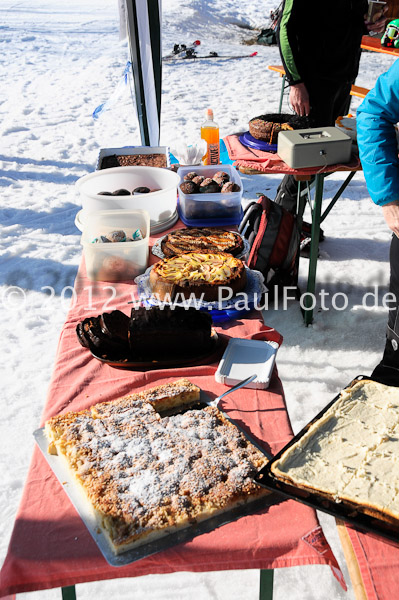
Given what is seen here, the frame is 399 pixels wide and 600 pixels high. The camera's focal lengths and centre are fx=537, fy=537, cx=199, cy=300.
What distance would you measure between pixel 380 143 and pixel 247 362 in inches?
42.8

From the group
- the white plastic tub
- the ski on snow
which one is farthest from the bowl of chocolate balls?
the ski on snow

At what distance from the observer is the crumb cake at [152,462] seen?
3.64ft

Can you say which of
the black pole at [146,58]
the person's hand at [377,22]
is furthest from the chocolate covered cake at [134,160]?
the person's hand at [377,22]

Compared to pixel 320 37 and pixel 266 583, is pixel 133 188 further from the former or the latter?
pixel 266 583

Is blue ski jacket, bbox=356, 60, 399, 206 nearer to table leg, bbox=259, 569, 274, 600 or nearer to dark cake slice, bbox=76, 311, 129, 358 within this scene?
dark cake slice, bbox=76, 311, 129, 358

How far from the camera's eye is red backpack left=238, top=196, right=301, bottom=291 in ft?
10.5

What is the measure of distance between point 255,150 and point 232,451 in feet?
7.68

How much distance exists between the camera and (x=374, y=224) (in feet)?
15.7

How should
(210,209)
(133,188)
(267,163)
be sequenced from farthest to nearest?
(267,163) < (133,188) < (210,209)

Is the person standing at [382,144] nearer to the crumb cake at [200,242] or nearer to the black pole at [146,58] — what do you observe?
the crumb cake at [200,242]

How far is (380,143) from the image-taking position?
6.89ft

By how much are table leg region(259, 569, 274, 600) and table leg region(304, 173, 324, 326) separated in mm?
2281

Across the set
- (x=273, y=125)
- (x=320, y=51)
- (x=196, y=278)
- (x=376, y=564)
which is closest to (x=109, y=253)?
(x=196, y=278)

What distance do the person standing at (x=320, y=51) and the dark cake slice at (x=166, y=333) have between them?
6.91 feet
